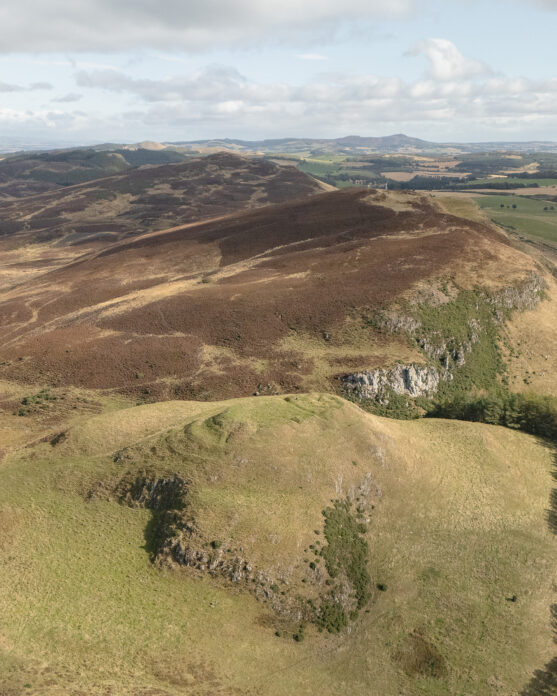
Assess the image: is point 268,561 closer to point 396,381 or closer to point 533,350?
point 396,381

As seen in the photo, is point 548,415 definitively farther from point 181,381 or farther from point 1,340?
point 1,340

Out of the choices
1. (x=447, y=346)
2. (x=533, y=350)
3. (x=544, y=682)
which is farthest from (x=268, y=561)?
(x=533, y=350)

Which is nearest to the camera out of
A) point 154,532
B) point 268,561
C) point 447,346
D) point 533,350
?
point 268,561

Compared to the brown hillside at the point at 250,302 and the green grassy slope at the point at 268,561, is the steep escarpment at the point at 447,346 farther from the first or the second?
the green grassy slope at the point at 268,561

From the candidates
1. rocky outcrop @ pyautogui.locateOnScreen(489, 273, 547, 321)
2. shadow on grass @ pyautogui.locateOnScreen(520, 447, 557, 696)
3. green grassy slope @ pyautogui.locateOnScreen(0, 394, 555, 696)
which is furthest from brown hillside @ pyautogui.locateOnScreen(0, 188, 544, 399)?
shadow on grass @ pyautogui.locateOnScreen(520, 447, 557, 696)

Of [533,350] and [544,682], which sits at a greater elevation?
[533,350]

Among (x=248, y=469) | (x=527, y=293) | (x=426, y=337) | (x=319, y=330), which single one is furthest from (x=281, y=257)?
(x=248, y=469)
